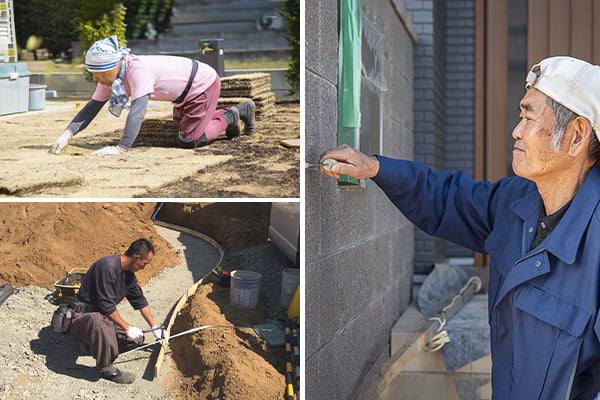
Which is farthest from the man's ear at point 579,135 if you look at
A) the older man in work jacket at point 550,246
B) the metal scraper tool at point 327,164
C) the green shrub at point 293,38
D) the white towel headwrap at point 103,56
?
the white towel headwrap at point 103,56

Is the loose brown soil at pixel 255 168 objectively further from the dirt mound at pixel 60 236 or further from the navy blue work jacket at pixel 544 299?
the navy blue work jacket at pixel 544 299

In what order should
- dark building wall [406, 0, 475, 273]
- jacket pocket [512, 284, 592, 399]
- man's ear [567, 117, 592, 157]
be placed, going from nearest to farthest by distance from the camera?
jacket pocket [512, 284, 592, 399], man's ear [567, 117, 592, 157], dark building wall [406, 0, 475, 273]

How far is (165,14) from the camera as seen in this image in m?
2.36

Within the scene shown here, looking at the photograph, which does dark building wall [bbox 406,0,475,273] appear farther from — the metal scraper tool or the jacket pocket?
the jacket pocket

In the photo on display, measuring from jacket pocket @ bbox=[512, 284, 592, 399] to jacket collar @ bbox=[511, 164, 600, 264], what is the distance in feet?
0.37

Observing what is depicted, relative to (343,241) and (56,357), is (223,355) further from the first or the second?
(343,241)

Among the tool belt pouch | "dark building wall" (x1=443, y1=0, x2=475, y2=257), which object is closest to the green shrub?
the tool belt pouch

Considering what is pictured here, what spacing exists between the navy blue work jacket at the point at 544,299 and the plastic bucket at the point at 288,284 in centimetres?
53

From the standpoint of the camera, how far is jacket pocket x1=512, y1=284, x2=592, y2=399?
1644 mm

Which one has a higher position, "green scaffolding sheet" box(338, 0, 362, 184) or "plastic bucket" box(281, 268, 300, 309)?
"green scaffolding sheet" box(338, 0, 362, 184)

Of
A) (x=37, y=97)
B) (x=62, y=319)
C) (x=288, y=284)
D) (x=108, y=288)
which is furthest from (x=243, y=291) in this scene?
(x=37, y=97)

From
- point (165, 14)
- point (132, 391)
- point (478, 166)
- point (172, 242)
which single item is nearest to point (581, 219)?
point (172, 242)

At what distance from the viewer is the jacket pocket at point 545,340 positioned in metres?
1.64

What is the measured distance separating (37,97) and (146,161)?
40 centimetres
